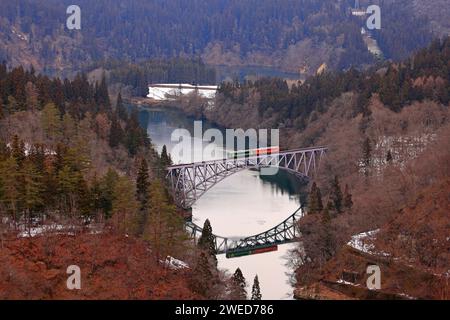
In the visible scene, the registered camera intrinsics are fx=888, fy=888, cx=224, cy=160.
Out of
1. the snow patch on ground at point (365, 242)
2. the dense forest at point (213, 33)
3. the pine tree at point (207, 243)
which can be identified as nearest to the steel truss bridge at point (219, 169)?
the pine tree at point (207, 243)

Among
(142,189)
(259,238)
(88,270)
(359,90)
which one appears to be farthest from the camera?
(359,90)

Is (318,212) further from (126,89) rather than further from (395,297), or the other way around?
(126,89)

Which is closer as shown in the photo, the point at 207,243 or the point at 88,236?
the point at 88,236

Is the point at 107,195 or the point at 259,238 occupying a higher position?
the point at 107,195

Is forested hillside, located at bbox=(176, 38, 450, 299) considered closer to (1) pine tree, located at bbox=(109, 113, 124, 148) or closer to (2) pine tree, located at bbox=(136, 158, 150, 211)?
(2) pine tree, located at bbox=(136, 158, 150, 211)

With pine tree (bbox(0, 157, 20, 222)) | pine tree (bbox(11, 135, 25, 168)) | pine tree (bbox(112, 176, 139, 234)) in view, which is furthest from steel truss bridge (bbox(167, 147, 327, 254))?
pine tree (bbox(0, 157, 20, 222))

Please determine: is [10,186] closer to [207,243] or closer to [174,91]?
[207,243]

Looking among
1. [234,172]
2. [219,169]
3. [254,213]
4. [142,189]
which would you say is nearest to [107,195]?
[142,189]

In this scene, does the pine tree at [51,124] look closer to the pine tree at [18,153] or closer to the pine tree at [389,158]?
the pine tree at [18,153]
